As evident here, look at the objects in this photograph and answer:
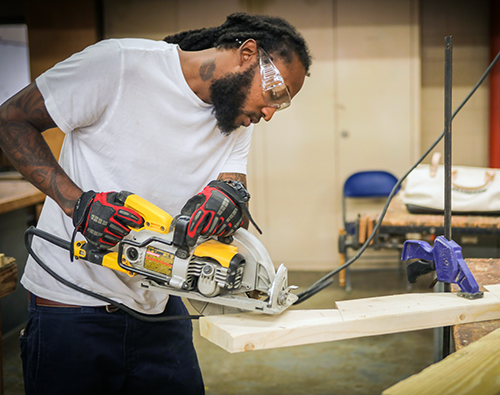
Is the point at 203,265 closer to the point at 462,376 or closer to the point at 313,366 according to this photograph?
the point at 462,376

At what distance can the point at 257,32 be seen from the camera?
4.25 ft

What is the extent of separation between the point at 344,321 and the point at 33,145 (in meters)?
0.89

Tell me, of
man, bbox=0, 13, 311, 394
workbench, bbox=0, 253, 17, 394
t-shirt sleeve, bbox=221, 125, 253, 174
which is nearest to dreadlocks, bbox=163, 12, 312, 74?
man, bbox=0, 13, 311, 394

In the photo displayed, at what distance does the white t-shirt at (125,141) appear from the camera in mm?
1215

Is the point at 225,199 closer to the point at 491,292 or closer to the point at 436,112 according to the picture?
the point at 491,292

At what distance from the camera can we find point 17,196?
307 cm

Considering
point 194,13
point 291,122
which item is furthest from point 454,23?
point 194,13

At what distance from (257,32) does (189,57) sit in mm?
200

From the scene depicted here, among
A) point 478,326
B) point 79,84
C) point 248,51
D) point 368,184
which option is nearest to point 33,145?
point 79,84

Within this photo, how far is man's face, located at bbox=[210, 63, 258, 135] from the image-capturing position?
51.1 inches

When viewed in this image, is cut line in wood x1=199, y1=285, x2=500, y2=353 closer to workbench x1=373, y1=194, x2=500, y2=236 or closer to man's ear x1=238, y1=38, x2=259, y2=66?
man's ear x1=238, y1=38, x2=259, y2=66

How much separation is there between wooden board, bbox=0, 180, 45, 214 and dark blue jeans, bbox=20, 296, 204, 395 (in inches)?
71.5

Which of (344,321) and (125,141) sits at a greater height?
(125,141)

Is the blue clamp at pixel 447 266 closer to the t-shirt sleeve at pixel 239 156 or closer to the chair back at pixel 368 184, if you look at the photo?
the t-shirt sleeve at pixel 239 156
